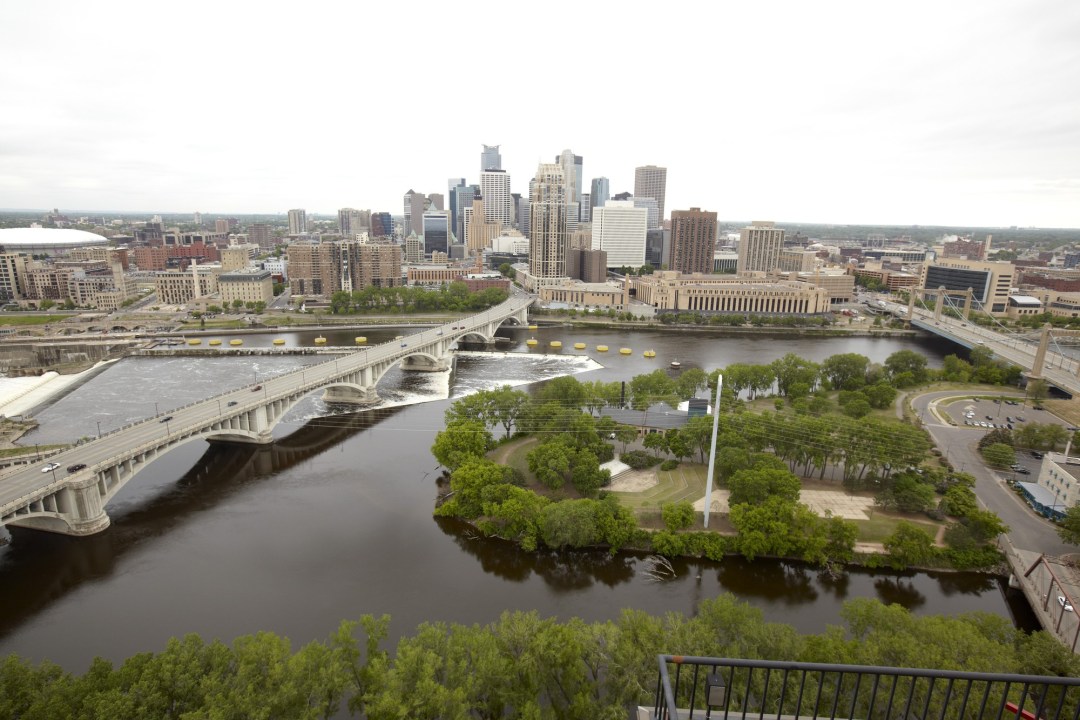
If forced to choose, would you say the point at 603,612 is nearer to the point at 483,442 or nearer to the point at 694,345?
the point at 483,442

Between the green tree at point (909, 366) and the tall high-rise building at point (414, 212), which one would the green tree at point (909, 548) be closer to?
the green tree at point (909, 366)

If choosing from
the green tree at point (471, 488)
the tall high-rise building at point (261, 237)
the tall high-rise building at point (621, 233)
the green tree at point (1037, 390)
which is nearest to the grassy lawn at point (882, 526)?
the green tree at point (471, 488)

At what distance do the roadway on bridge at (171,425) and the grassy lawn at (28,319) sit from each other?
40020 mm

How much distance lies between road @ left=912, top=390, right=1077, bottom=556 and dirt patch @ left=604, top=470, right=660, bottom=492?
38.5ft

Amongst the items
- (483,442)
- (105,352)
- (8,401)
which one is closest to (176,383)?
(8,401)

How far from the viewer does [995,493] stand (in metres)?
22.7

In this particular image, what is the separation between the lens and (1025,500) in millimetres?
22172

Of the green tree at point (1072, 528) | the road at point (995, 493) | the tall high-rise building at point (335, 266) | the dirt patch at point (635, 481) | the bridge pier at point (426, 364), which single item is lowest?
the bridge pier at point (426, 364)

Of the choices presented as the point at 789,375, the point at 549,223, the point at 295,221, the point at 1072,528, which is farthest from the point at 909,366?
the point at 295,221

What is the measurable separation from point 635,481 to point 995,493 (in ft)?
44.3

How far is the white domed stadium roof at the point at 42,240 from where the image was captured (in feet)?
339

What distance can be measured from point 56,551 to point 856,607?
955 inches

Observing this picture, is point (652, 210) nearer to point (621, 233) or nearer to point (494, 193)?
point (494, 193)

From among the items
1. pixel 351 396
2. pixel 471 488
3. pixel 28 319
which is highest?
pixel 471 488
